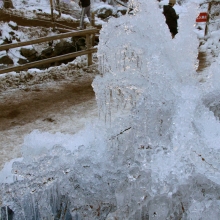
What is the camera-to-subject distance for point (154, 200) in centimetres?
212

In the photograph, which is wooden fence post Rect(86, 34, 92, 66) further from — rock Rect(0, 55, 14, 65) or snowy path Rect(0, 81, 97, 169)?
rock Rect(0, 55, 14, 65)

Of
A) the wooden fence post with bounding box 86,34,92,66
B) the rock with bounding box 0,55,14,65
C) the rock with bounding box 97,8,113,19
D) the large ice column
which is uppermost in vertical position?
the large ice column

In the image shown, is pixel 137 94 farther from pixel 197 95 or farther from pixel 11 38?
pixel 11 38

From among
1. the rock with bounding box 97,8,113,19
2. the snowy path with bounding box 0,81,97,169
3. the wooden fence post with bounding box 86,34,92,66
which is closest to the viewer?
the snowy path with bounding box 0,81,97,169

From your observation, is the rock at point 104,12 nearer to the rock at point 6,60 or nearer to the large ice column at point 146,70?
the rock at point 6,60

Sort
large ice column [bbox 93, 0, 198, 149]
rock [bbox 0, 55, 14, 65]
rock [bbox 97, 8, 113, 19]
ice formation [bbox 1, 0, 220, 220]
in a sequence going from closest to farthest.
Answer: ice formation [bbox 1, 0, 220, 220]
large ice column [bbox 93, 0, 198, 149]
rock [bbox 0, 55, 14, 65]
rock [bbox 97, 8, 113, 19]

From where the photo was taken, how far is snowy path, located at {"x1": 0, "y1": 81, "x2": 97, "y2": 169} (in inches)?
165

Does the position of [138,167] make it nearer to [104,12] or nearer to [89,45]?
[89,45]

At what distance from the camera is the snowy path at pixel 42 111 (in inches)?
165

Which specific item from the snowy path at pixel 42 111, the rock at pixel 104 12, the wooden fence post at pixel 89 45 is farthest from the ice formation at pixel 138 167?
the rock at pixel 104 12

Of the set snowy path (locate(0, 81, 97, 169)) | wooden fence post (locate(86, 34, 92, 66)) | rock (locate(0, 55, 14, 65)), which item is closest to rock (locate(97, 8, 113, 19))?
rock (locate(0, 55, 14, 65))

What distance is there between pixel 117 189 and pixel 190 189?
Result: 0.56 m

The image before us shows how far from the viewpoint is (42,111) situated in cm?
A: 493

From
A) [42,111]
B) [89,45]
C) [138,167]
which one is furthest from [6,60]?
[138,167]
